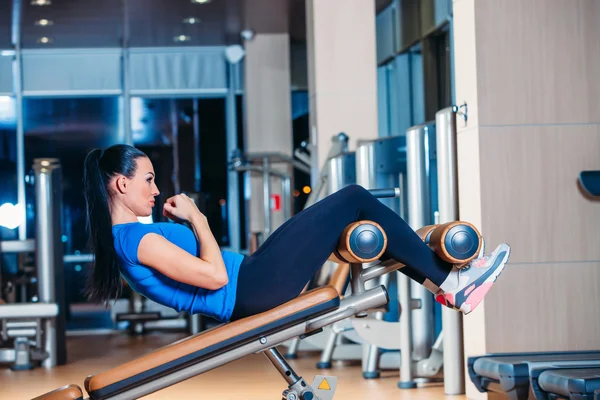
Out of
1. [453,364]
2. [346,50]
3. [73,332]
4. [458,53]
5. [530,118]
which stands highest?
[346,50]

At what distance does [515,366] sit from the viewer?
2857 millimetres

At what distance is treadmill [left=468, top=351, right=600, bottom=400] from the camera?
2.84 metres

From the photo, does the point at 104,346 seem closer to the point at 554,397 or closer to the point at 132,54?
the point at 132,54

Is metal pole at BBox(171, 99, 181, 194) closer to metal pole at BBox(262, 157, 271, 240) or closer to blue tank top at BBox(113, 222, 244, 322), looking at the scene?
metal pole at BBox(262, 157, 271, 240)

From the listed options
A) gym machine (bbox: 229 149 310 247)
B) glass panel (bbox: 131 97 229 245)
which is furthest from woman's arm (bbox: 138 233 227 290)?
glass panel (bbox: 131 97 229 245)

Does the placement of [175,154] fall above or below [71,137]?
below

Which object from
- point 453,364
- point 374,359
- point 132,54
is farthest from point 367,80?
point 132,54

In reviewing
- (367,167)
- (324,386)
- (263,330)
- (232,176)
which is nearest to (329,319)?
(263,330)

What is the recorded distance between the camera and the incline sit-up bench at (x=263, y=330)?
2436 mm

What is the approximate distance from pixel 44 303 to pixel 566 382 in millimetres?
4400

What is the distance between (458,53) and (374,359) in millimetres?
1895

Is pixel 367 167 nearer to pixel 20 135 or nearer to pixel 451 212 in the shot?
pixel 451 212

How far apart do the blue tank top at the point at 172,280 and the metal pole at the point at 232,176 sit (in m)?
7.93

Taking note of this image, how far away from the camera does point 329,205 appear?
263 cm
